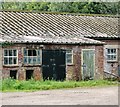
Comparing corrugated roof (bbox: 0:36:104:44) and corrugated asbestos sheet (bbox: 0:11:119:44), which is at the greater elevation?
corrugated asbestos sheet (bbox: 0:11:119:44)

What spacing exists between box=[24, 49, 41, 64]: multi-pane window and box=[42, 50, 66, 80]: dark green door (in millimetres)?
357

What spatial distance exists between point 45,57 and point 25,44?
152 centimetres

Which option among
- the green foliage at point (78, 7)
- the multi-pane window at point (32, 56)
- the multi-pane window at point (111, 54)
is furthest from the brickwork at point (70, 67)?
the green foliage at point (78, 7)

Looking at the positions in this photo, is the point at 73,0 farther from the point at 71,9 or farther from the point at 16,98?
the point at 16,98

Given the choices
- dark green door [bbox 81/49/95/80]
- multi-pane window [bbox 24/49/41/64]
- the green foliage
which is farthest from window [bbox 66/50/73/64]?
the green foliage

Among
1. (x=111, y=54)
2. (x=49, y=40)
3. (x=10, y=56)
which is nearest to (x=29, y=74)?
(x=10, y=56)

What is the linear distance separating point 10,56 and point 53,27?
5111 millimetres

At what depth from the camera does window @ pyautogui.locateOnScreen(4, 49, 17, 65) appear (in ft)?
75.7

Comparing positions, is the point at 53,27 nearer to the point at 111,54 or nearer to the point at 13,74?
the point at 111,54

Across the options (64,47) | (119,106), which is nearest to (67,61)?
(64,47)

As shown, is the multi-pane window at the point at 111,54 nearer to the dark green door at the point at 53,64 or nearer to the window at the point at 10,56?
the dark green door at the point at 53,64

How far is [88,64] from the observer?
25.7 m

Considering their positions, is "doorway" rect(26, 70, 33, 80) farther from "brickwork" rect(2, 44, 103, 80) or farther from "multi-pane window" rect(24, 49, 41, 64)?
"multi-pane window" rect(24, 49, 41, 64)

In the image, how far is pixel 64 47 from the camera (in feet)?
81.0
